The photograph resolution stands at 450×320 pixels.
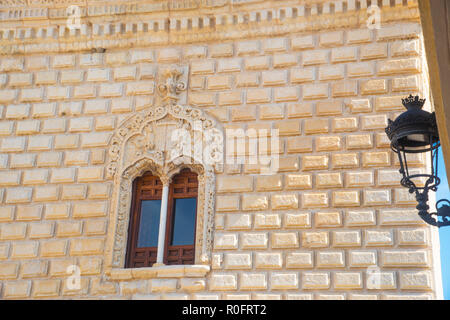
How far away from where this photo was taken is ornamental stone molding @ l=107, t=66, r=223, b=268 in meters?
8.34

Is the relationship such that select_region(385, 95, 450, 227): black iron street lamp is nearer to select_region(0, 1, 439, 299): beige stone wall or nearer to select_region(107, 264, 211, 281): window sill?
select_region(0, 1, 439, 299): beige stone wall

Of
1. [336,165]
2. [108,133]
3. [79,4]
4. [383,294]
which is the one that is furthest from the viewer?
[79,4]

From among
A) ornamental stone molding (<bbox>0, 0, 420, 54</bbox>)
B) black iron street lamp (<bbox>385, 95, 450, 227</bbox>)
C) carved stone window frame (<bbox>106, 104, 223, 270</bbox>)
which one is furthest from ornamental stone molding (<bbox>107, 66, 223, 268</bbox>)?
black iron street lamp (<bbox>385, 95, 450, 227</bbox>)

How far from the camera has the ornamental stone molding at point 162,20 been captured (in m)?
8.95

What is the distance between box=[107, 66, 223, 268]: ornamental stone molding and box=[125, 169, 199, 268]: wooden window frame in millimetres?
86

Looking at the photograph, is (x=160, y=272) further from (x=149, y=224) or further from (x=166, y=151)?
(x=166, y=151)

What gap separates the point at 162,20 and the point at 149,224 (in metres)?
2.60

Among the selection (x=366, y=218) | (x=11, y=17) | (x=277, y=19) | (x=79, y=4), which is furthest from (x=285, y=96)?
(x=11, y=17)

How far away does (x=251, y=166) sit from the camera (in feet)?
27.6

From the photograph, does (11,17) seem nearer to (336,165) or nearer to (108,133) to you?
(108,133)

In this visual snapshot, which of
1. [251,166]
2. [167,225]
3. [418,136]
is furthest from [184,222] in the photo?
[418,136]

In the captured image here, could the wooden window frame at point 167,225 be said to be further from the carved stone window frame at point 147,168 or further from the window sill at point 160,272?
the window sill at point 160,272

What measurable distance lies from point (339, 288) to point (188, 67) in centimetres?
324

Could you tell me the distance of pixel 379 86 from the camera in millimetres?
8523
